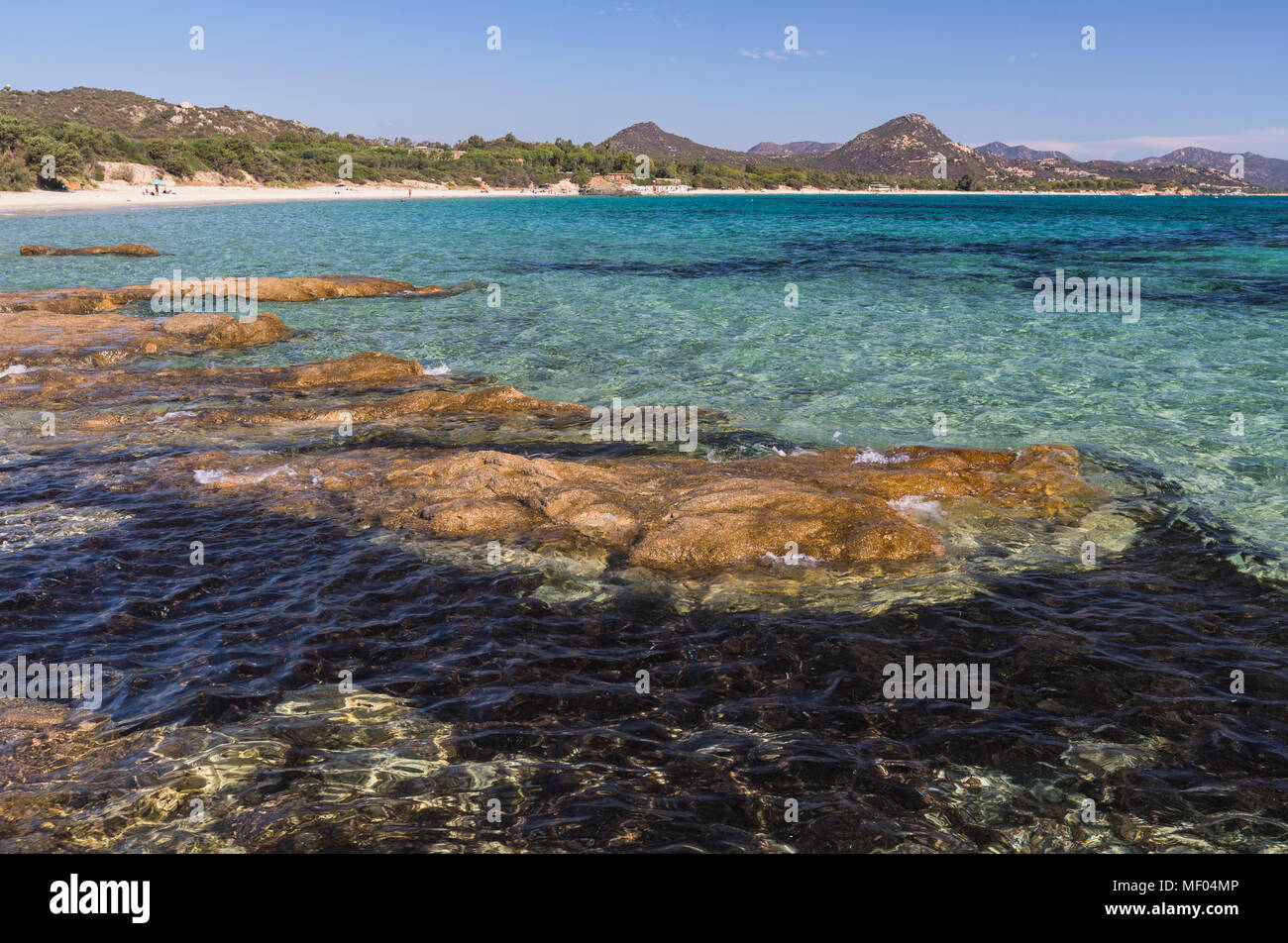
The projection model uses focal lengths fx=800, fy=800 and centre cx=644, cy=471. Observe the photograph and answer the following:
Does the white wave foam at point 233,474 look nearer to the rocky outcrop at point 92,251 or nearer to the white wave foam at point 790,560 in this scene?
the white wave foam at point 790,560

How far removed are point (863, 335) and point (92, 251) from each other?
4621cm

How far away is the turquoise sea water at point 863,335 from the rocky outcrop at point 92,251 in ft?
5.48

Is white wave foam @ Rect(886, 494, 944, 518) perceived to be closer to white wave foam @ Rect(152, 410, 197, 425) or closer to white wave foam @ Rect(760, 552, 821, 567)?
white wave foam @ Rect(760, 552, 821, 567)

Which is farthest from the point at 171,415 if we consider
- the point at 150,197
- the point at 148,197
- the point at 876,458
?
the point at 150,197

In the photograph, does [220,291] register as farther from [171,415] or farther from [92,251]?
[92,251]

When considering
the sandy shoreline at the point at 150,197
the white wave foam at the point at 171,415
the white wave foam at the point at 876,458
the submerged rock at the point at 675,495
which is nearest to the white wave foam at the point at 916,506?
the submerged rock at the point at 675,495

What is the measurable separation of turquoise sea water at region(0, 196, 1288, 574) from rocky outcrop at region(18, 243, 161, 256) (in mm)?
1670

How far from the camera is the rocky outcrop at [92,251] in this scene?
1841 inches

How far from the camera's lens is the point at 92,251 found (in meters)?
47.8

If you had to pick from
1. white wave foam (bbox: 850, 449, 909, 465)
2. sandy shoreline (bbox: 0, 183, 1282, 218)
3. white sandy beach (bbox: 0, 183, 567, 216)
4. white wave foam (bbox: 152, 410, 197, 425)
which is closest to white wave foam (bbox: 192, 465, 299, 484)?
white wave foam (bbox: 152, 410, 197, 425)

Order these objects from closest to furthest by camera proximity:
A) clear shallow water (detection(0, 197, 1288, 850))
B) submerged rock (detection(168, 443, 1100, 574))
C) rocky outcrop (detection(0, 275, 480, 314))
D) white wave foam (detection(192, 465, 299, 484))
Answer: clear shallow water (detection(0, 197, 1288, 850)), submerged rock (detection(168, 443, 1100, 574)), white wave foam (detection(192, 465, 299, 484)), rocky outcrop (detection(0, 275, 480, 314))

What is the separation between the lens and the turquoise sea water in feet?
55.3
